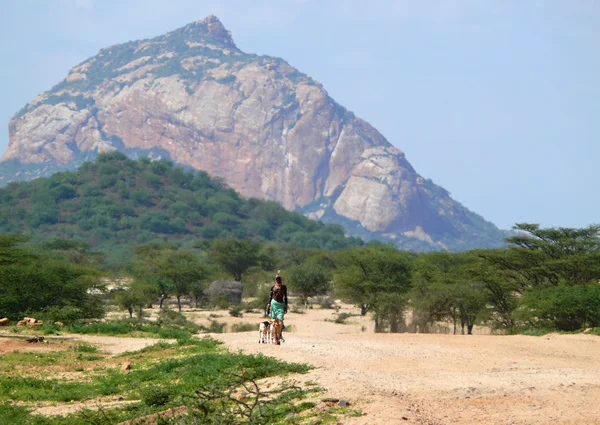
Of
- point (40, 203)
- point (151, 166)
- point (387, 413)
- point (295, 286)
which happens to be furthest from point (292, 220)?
point (387, 413)

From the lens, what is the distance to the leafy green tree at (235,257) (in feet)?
236

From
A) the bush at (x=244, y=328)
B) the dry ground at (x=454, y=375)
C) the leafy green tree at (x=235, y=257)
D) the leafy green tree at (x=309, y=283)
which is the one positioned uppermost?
the leafy green tree at (x=235, y=257)

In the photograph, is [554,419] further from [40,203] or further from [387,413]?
[40,203]

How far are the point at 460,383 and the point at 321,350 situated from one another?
5872 millimetres

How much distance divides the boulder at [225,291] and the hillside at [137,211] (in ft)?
183

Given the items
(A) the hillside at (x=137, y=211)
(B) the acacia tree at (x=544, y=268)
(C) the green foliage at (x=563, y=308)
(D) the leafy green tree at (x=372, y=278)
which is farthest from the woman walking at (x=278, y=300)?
(A) the hillside at (x=137, y=211)

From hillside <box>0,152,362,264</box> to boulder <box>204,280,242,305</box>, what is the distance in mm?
55786

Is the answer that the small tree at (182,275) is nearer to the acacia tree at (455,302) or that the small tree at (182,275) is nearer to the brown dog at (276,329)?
the acacia tree at (455,302)

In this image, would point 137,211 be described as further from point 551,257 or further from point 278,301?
point 278,301

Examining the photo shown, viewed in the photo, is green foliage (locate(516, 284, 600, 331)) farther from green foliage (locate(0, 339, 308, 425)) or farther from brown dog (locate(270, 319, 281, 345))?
green foliage (locate(0, 339, 308, 425))

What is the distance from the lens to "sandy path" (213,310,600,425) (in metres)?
10.8

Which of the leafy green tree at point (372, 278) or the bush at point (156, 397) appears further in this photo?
the leafy green tree at point (372, 278)

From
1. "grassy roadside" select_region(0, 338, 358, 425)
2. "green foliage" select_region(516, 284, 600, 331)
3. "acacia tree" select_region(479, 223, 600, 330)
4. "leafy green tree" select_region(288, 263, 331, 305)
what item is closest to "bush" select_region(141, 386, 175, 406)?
"grassy roadside" select_region(0, 338, 358, 425)

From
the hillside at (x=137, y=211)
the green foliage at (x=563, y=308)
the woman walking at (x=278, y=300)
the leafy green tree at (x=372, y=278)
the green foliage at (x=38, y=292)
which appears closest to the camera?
the woman walking at (x=278, y=300)
